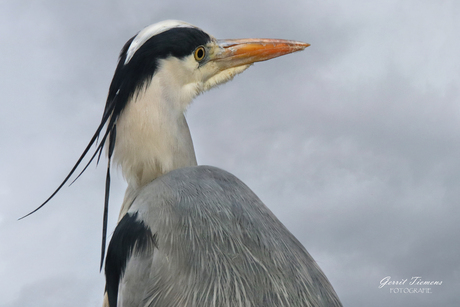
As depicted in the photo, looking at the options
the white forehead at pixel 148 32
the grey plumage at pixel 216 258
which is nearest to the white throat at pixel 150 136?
the white forehead at pixel 148 32

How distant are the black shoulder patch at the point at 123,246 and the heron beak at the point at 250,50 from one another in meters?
1.44

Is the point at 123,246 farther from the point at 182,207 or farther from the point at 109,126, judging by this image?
the point at 109,126

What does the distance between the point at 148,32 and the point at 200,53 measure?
412 millimetres

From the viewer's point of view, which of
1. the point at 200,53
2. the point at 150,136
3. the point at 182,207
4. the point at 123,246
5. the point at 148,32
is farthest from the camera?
the point at 200,53

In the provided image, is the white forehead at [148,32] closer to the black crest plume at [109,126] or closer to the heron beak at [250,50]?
the black crest plume at [109,126]

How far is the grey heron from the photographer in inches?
71.4

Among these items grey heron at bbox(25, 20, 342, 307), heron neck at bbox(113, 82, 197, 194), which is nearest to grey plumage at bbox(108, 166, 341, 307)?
grey heron at bbox(25, 20, 342, 307)

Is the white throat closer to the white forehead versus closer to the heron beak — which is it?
the white forehead

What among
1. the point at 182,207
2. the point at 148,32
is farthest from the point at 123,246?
the point at 148,32

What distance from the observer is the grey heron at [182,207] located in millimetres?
1813

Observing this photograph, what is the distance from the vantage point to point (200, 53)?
9.66 ft

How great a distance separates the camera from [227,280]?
70.0 inches

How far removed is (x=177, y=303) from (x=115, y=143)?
49.0 inches

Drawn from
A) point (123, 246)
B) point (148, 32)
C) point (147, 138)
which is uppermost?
point (148, 32)
